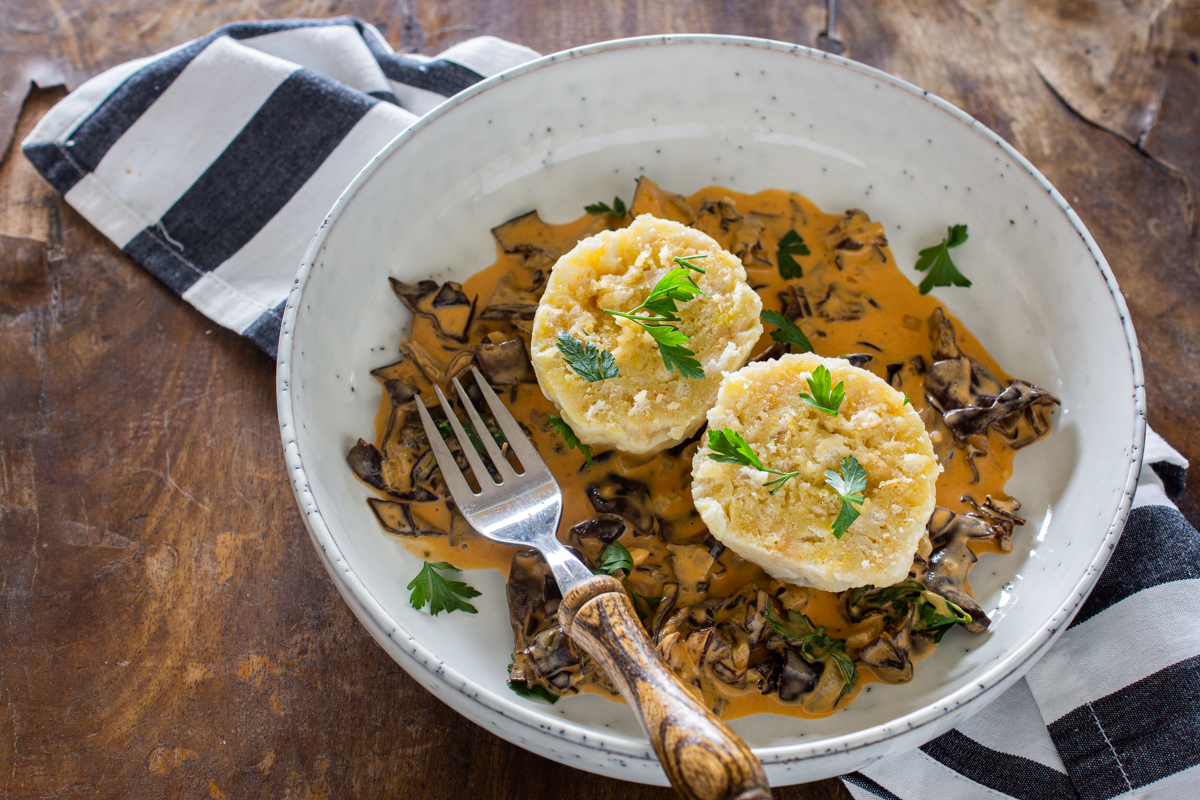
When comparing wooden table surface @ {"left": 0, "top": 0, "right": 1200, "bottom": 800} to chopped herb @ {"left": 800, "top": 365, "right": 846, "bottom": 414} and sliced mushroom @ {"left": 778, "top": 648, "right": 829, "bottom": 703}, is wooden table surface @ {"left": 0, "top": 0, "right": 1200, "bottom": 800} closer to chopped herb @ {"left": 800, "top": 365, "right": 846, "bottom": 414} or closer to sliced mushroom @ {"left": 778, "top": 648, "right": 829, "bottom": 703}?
sliced mushroom @ {"left": 778, "top": 648, "right": 829, "bottom": 703}

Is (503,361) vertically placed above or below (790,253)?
below

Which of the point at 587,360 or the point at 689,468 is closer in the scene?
the point at 587,360

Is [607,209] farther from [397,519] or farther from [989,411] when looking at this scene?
[989,411]

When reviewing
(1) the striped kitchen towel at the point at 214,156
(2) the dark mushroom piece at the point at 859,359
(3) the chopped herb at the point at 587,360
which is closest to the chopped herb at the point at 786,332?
(2) the dark mushroom piece at the point at 859,359

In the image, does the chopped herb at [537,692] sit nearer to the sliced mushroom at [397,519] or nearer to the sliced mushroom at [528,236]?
the sliced mushroom at [397,519]

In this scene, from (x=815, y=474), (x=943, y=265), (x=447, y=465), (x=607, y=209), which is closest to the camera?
(x=815, y=474)

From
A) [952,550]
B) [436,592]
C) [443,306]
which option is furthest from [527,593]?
[952,550]
